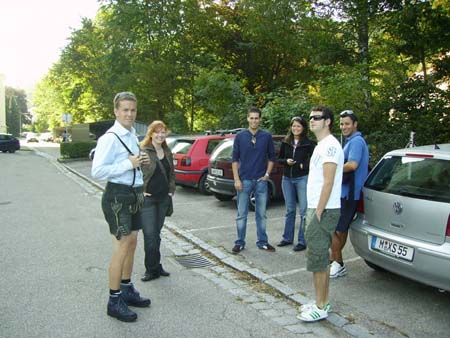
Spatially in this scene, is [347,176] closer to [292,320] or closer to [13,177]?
[292,320]

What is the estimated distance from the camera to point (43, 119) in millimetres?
96438

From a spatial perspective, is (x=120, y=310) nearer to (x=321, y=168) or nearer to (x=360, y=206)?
(x=321, y=168)

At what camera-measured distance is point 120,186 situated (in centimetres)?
375

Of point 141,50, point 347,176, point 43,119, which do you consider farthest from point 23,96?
point 347,176

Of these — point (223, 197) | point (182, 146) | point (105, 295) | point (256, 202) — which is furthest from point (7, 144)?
point (105, 295)

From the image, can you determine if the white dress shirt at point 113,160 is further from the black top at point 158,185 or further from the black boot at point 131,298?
the black boot at point 131,298

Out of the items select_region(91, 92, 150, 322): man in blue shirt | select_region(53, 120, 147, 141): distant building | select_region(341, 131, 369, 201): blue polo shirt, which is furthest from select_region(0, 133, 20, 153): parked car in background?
select_region(341, 131, 369, 201): blue polo shirt

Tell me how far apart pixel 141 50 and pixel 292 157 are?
19899mm

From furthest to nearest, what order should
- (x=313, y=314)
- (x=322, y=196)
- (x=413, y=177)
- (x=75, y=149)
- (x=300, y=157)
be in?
(x=75, y=149)
(x=300, y=157)
(x=413, y=177)
(x=313, y=314)
(x=322, y=196)

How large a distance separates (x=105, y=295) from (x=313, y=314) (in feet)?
6.98

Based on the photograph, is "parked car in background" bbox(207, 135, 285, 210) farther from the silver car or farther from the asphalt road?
the silver car

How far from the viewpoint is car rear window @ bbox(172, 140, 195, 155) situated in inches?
442

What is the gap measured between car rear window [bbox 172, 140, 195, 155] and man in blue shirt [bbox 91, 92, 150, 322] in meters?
7.27

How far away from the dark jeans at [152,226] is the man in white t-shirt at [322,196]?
189 centimetres
